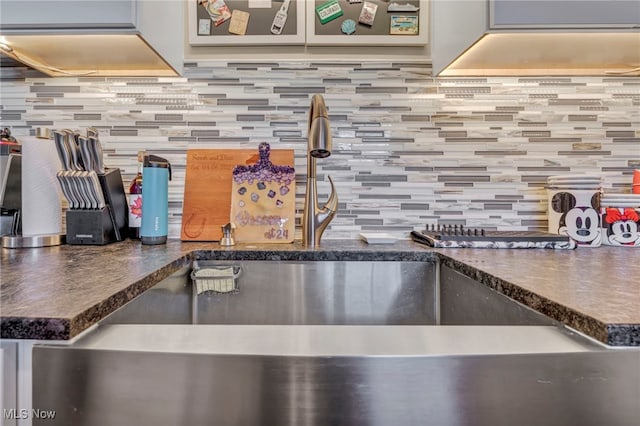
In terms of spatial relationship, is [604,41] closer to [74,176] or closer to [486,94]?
[486,94]

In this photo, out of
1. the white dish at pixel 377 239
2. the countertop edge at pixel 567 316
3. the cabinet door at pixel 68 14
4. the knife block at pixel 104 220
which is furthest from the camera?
the white dish at pixel 377 239

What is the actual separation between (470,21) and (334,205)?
0.67 meters

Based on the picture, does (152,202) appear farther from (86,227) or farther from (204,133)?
(204,133)

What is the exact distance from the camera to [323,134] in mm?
1106

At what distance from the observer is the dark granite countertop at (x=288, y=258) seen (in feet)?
1.44

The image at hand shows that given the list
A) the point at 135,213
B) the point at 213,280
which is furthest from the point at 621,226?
the point at 135,213

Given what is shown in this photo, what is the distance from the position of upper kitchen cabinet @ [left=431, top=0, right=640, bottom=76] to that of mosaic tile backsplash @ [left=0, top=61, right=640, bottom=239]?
2.8 inches

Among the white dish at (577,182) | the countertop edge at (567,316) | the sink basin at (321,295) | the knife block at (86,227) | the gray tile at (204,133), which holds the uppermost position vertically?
the gray tile at (204,133)

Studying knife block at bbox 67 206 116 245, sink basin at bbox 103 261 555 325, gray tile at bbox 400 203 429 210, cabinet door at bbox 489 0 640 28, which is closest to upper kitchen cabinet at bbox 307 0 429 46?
cabinet door at bbox 489 0 640 28

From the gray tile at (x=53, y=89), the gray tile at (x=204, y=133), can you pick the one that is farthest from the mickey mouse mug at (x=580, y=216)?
the gray tile at (x=53, y=89)

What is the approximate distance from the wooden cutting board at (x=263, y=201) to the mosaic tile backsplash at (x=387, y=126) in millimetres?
94

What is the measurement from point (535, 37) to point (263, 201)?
980 millimetres

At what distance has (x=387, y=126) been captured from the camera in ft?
4.54

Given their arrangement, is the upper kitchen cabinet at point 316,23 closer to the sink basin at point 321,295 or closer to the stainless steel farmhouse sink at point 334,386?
the sink basin at point 321,295
